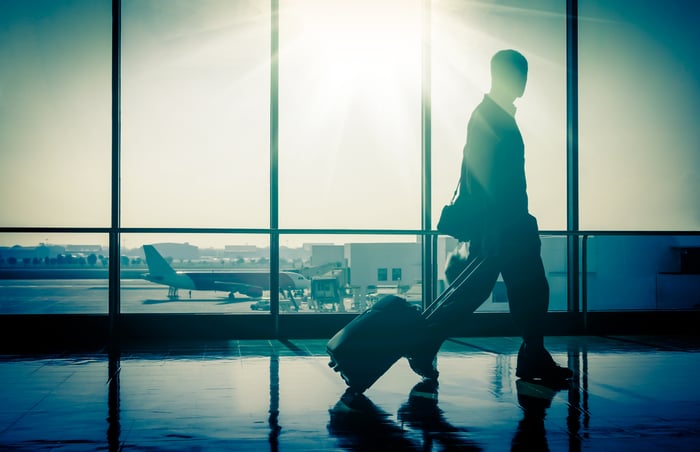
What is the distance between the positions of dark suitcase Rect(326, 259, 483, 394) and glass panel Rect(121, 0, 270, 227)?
95.7 inches

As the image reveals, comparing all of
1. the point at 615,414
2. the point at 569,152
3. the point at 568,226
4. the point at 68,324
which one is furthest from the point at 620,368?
the point at 68,324

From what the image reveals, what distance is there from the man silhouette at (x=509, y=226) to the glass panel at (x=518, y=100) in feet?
7.12

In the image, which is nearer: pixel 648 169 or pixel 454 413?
pixel 454 413

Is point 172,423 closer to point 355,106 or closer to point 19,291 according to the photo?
point 355,106

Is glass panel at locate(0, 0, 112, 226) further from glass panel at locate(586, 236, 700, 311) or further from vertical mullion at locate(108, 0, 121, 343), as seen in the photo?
glass panel at locate(586, 236, 700, 311)

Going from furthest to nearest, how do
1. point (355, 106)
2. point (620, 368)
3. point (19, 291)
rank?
point (19, 291) → point (355, 106) → point (620, 368)

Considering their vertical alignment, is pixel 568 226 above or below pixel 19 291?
above

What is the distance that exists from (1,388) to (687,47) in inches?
237

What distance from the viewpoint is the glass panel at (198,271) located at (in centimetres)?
539

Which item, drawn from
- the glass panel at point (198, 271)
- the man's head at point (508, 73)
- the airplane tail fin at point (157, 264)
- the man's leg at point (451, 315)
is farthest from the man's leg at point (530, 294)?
the airplane tail fin at point (157, 264)

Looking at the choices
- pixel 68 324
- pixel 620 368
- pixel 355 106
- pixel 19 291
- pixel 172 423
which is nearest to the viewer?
pixel 172 423

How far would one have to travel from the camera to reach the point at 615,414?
2773 millimetres

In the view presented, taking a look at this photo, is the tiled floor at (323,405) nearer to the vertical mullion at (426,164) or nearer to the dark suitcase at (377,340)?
the dark suitcase at (377,340)

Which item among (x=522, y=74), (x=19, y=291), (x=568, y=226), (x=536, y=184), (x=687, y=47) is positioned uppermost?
(x=687, y=47)
